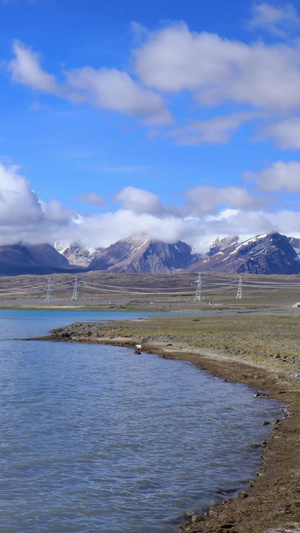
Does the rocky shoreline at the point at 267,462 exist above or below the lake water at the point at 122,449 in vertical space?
above

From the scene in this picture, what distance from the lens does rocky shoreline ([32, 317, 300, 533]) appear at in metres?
13.8

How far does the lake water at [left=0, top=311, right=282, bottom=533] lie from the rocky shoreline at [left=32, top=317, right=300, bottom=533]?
28.3 inches

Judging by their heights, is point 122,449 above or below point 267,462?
below

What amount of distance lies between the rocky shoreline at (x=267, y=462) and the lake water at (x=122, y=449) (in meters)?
0.72

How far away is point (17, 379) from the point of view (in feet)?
132

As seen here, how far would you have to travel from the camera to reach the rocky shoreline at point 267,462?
13844 millimetres

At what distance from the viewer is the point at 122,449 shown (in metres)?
21.6

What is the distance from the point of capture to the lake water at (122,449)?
51.3 ft

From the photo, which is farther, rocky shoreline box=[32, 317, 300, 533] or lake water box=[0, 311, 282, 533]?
lake water box=[0, 311, 282, 533]

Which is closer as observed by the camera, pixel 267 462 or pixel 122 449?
pixel 267 462

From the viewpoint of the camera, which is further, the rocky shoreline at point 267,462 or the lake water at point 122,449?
the lake water at point 122,449

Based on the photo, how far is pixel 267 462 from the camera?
773 inches

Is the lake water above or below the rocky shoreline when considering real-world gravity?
below

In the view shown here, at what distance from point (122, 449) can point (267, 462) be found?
577cm
